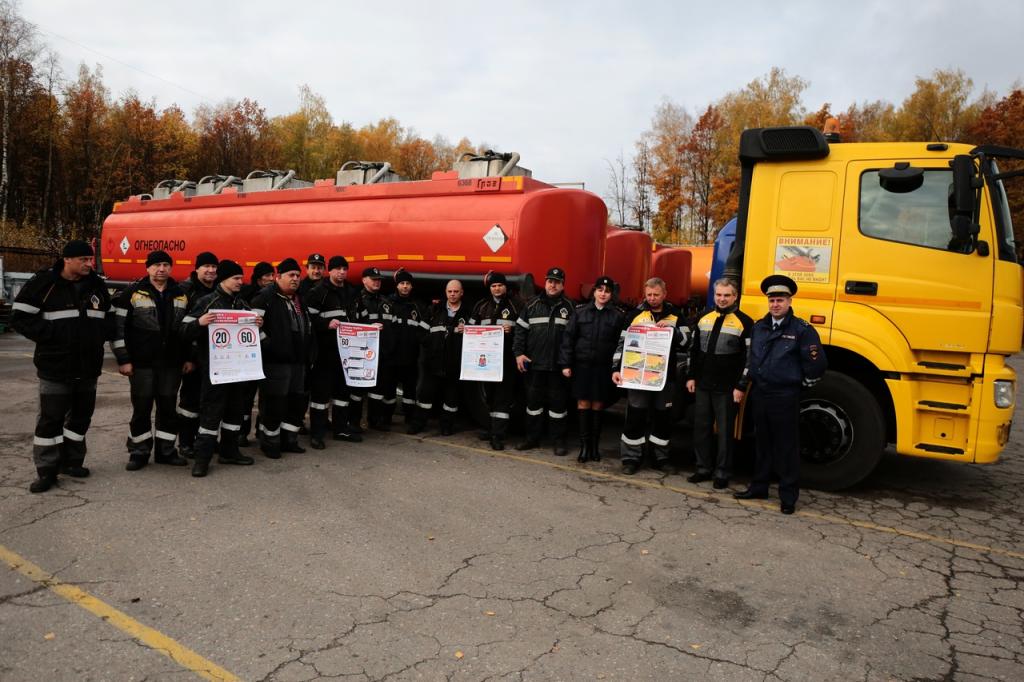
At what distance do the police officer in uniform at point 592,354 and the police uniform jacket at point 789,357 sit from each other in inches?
62.0

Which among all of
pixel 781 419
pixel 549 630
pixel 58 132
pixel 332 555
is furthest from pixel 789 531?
pixel 58 132

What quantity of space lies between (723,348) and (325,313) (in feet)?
13.1

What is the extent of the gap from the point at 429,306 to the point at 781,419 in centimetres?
479

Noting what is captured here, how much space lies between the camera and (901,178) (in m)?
5.47

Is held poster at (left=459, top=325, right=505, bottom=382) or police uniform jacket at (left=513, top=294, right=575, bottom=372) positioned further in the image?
held poster at (left=459, top=325, right=505, bottom=382)

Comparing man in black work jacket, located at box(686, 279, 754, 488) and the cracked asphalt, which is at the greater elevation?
man in black work jacket, located at box(686, 279, 754, 488)

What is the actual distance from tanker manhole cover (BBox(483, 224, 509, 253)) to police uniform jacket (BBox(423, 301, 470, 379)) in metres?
0.79

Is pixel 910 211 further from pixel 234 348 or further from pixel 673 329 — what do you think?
pixel 234 348

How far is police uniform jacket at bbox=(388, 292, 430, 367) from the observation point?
7.46m

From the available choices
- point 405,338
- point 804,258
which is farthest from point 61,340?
point 804,258

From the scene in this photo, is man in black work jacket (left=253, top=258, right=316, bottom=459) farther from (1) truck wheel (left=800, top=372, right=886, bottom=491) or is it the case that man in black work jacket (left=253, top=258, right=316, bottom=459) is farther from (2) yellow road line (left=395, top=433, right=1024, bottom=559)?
(1) truck wheel (left=800, top=372, right=886, bottom=491)

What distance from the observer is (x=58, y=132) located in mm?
35531

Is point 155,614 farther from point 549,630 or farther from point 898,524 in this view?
point 898,524

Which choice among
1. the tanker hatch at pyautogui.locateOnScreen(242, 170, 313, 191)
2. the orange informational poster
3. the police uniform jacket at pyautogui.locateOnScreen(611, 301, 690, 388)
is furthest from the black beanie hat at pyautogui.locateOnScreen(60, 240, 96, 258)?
the orange informational poster
